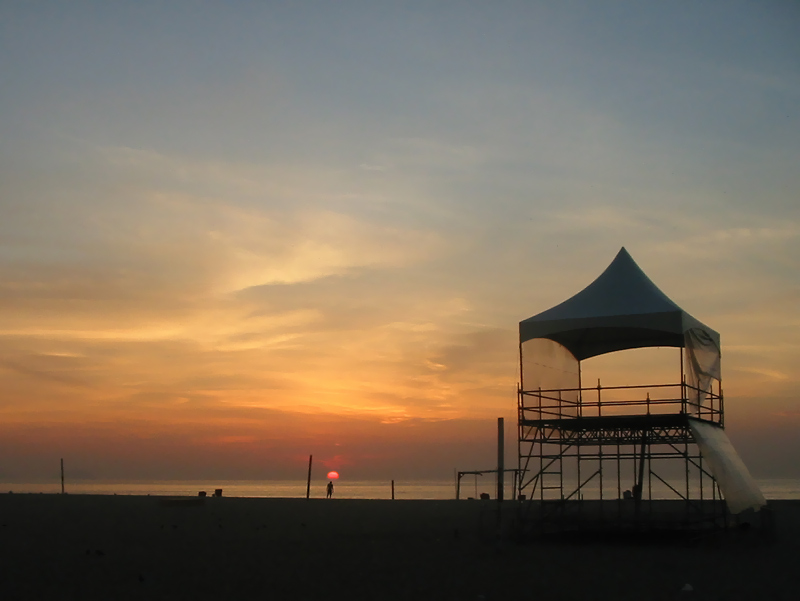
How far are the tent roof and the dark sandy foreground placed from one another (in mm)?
5162

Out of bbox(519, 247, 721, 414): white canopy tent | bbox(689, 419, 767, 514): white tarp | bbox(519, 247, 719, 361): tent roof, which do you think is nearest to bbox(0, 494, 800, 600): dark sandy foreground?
bbox(689, 419, 767, 514): white tarp

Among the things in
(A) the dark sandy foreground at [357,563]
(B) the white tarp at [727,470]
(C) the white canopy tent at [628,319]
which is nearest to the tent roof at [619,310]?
(C) the white canopy tent at [628,319]

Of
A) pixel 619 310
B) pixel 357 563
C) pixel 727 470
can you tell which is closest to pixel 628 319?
pixel 619 310

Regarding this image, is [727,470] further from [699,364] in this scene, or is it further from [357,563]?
[357,563]

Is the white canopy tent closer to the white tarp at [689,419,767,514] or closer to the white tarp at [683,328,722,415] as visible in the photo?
the white tarp at [683,328,722,415]

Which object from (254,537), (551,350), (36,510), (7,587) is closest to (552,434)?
(551,350)

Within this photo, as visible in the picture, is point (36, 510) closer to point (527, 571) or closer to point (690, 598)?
point (527, 571)

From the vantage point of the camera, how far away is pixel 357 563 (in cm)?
1617

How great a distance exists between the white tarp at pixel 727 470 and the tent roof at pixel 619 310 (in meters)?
2.34

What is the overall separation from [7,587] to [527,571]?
29.1 ft

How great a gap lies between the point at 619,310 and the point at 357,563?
8.99m

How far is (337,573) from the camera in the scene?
49.0 feet

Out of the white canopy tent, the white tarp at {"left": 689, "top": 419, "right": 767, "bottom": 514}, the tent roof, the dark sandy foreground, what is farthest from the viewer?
the white canopy tent

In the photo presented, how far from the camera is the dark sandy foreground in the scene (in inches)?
517
